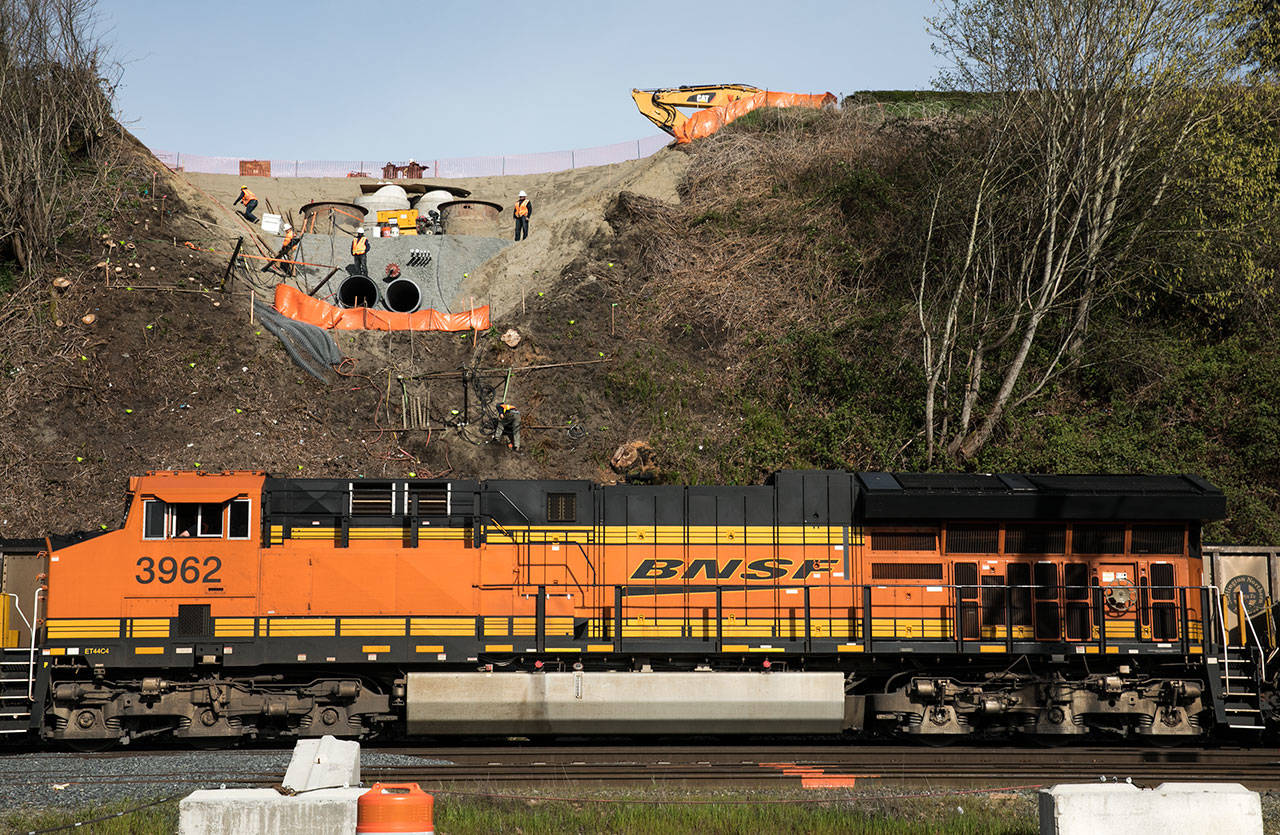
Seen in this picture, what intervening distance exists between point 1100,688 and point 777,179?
19387 millimetres

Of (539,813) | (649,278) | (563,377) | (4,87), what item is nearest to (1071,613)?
(539,813)

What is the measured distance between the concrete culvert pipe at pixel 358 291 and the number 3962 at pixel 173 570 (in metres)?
17.0

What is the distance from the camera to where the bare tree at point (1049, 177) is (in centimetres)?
1902

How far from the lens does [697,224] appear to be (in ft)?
92.5

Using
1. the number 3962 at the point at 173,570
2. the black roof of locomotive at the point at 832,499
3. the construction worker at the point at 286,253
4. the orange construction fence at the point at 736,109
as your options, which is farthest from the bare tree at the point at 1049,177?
the construction worker at the point at 286,253

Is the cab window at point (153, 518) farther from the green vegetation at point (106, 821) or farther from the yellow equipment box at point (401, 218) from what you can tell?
the yellow equipment box at point (401, 218)

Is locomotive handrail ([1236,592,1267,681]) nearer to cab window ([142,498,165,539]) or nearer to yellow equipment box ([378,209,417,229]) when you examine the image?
cab window ([142,498,165,539])

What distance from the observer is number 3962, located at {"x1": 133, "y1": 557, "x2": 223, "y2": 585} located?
12.7m

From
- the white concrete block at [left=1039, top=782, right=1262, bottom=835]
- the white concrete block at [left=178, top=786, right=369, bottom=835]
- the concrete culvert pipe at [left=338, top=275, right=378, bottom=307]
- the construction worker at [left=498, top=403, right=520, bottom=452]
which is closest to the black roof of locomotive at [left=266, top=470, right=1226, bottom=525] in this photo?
the white concrete block at [left=1039, top=782, right=1262, bottom=835]

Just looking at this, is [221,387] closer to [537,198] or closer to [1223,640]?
[537,198]

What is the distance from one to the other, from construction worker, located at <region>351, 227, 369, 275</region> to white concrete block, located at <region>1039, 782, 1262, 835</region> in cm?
2507

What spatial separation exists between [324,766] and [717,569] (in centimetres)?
693

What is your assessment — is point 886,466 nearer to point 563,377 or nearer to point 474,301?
point 563,377

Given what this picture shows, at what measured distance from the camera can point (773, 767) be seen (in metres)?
11.8
